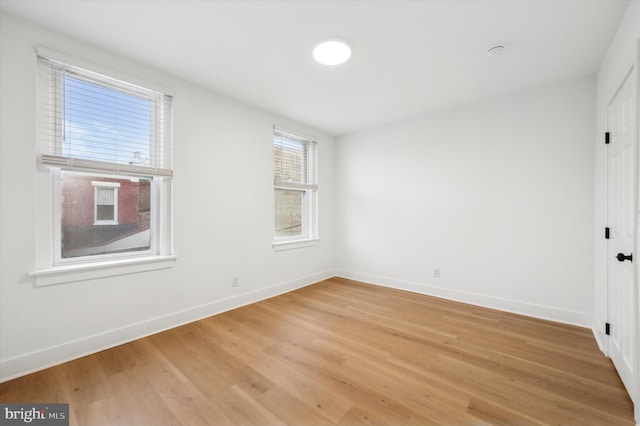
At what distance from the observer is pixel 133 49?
2307 millimetres

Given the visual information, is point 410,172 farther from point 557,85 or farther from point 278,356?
point 278,356

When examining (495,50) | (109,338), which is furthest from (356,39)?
(109,338)

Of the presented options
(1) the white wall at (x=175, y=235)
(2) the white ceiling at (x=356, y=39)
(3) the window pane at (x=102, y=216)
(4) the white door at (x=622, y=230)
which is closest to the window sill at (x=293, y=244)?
(1) the white wall at (x=175, y=235)

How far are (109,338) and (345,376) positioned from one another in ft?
6.82

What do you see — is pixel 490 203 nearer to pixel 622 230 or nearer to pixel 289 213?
pixel 622 230

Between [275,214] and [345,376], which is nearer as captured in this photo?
[345,376]

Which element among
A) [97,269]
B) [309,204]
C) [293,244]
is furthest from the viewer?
[309,204]

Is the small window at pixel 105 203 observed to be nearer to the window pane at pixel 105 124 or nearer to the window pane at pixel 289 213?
the window pane at pixel 105 124

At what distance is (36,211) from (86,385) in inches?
52.6

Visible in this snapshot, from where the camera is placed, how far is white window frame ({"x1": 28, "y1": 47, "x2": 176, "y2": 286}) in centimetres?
202

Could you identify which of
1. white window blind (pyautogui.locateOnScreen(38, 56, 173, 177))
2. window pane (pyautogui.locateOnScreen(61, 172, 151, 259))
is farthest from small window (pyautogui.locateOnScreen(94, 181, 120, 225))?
white window blind (pyautogui.locateOnScreen(38, 56, 173, 177))

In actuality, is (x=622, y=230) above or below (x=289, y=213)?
below

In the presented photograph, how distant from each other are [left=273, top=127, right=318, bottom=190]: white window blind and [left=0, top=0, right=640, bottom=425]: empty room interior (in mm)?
82

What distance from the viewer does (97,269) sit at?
2.24 m
